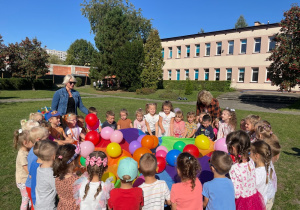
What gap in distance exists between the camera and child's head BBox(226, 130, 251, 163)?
9.71 feet

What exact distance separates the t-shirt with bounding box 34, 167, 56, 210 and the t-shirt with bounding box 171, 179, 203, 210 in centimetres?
163

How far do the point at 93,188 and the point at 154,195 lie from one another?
0.75 meters

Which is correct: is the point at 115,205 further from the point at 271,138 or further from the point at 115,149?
the point at 271,138

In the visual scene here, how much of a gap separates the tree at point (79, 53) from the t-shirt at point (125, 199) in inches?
2709

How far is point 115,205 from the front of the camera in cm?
245

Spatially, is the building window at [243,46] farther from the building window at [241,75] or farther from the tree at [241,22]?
the tree at [241,22]

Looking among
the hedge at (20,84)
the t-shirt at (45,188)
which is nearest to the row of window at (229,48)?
the hedge at (20,84)

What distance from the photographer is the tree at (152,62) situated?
28997 mm

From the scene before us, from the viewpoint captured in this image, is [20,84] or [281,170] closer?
[281,170]

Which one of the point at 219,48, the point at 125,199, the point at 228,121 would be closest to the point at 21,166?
the point at 125,199

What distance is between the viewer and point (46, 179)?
279cm

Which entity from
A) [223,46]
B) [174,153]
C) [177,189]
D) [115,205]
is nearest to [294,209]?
[174,153]

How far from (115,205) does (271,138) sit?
2.87 metres

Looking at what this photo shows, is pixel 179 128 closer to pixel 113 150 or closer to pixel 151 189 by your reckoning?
pixel 113 150
